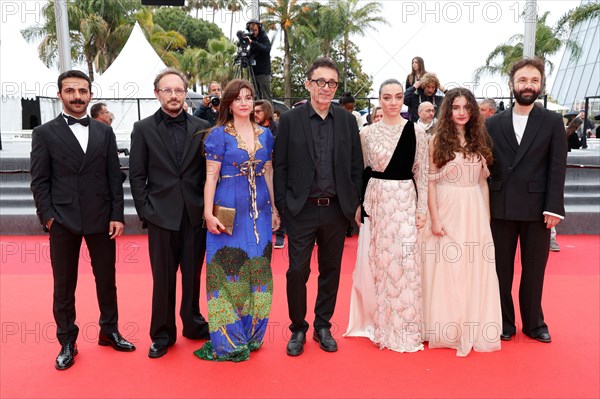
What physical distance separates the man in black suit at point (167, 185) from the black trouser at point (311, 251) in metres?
0.65

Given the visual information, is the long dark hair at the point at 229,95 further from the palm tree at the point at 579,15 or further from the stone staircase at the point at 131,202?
the palm tree at the point at 579,15

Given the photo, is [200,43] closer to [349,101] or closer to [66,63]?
[66,63]

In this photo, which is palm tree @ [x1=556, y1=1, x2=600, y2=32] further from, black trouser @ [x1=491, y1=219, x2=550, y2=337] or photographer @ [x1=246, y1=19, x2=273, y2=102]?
black trouser @ [x1=491, y1=219, x2=550, y2=337]

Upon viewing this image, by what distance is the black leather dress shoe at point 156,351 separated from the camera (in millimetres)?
3554

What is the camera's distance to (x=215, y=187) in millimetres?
3434

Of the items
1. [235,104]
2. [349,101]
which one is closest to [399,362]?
[235,104]

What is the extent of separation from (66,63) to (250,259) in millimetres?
8140

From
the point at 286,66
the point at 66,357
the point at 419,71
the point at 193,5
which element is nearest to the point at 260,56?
the point at 419,71

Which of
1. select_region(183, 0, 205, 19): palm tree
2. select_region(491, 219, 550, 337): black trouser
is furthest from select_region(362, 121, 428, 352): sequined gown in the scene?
select_region(183, 0, 205, 19): palm tree

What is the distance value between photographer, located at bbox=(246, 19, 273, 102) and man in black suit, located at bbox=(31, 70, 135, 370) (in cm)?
448

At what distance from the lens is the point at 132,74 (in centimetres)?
1911

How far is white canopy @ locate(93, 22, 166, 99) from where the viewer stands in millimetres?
18406

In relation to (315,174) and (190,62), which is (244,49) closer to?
(315,174)

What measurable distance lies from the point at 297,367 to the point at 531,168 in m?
2.07
